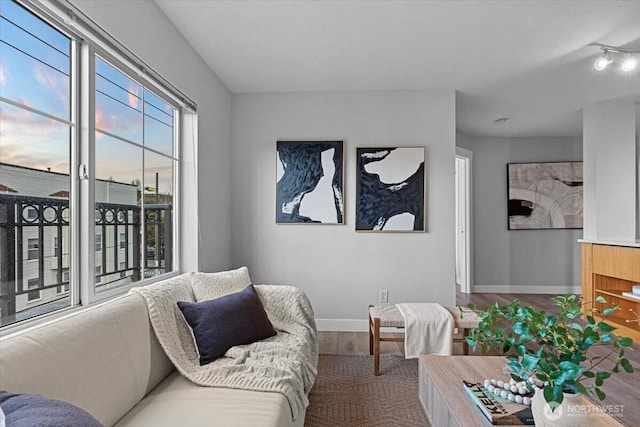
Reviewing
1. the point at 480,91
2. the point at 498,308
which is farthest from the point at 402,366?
the point at 480,91

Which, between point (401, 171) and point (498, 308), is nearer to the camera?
point (498, 308)

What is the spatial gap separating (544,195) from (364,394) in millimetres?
4977

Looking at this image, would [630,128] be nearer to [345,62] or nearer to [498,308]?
[345,62]

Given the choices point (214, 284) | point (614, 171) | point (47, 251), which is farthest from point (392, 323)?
point (614, 171)

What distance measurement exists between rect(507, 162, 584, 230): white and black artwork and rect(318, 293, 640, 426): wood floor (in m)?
1.23

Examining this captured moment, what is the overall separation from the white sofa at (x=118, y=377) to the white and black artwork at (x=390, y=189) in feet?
8.10

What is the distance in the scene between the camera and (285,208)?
402 centimetres

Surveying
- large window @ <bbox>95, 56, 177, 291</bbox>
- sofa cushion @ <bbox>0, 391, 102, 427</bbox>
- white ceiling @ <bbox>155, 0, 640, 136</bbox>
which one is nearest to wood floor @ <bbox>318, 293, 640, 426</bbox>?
large window @ <bbox>95, 56, 177, 291</bbox>

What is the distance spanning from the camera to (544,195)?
6027 millimetres

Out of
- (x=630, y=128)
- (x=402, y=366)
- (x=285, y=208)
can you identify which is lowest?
(x=402, y=366)

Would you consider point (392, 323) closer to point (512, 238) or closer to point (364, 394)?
point (364, 394)

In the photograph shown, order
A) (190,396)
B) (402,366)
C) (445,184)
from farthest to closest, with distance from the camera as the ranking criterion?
→ 1. (445,184)
2. (402,366)
3. (190,396)

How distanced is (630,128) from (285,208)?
Answer: 155 inches

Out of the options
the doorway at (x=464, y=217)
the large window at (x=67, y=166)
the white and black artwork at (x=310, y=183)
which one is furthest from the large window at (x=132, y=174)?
the doorway at (x=464, y=217)
